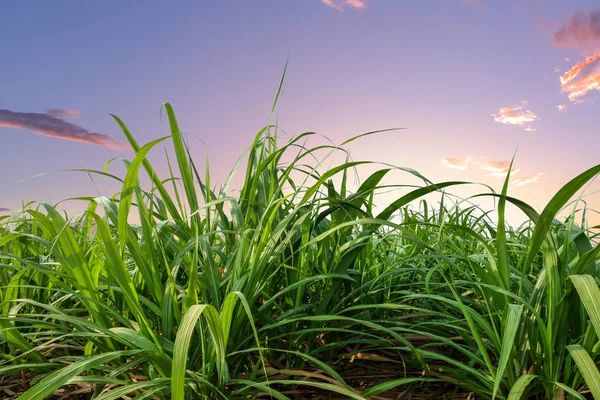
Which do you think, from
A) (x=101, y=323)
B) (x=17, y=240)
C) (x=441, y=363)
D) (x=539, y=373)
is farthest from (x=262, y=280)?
(x=17, y=240)

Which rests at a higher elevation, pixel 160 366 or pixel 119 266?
pixel 119 266

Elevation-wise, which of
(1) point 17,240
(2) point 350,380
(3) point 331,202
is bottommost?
(2) point 350,380

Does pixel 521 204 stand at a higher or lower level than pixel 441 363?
higher

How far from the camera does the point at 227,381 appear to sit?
988mm

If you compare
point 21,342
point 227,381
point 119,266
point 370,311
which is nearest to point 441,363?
point 370,311

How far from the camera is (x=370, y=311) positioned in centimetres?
144

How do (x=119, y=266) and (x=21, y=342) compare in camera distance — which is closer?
(x=119, y=266)

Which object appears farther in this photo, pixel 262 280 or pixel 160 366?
pixel 262 280

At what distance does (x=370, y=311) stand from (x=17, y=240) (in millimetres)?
1420

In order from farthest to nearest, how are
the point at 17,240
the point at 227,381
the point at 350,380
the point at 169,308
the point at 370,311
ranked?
the point at 17,240 < the point at 370,311 < the point at 350,380 < the point at 169,308 < the point at 227,381

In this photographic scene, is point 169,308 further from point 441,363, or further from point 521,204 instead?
point 521,204

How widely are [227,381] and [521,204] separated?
2.66 feet

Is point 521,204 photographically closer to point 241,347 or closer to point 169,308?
point 241,347

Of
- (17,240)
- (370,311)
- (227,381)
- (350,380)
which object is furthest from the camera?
(17,240)
